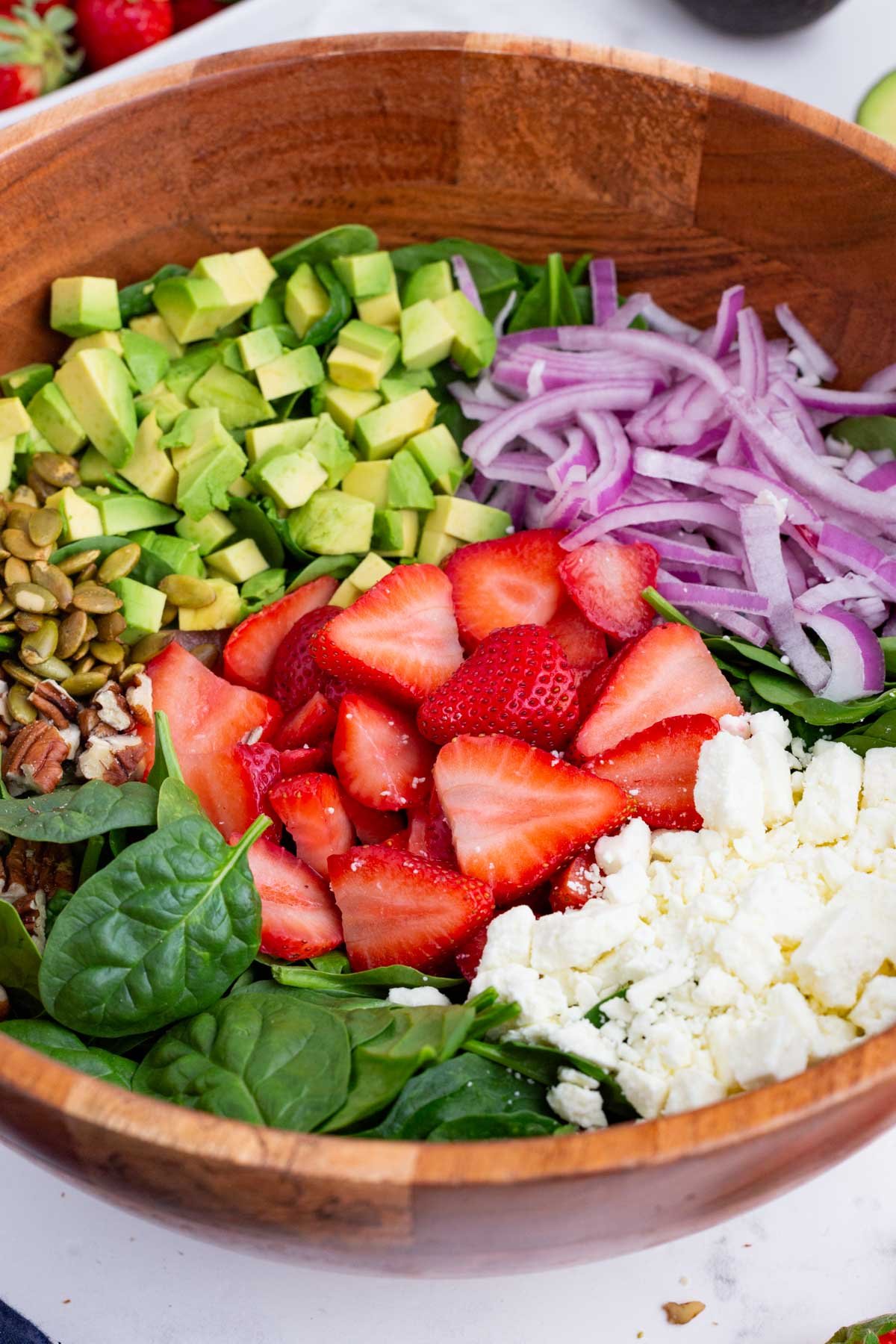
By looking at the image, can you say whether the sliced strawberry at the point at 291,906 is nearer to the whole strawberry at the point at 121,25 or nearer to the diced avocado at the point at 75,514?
the diced avocado at the point at 75,514

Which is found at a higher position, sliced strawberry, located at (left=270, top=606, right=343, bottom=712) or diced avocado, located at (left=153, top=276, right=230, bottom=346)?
diced avocado, located at (left=153, top=276, right=230, bottom=346)

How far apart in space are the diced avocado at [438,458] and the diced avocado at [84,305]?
52 centimetres

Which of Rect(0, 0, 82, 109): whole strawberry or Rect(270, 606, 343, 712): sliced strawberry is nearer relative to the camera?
Rect(270, 606, 343, 712): sliced strawberry

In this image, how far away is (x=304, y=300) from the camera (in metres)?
2.11

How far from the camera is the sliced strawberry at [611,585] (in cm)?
192

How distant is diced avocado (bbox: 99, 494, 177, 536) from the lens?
199 centimetres

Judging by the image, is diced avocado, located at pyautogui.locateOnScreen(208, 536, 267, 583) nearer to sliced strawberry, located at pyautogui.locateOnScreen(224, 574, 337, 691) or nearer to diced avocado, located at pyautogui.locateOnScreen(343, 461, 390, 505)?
sliced strawberry, located at pyautogui.locateOnScreen(224, 574, 337, 691)

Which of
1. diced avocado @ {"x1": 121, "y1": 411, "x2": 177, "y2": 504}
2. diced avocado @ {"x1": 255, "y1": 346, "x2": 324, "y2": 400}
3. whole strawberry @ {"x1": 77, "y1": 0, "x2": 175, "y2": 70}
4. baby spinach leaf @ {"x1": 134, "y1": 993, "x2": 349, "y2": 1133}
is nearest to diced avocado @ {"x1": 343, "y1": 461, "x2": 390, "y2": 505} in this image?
diced avocado @ {"x1": 255, "y1": 346, "x2": 324, "y2": 400}

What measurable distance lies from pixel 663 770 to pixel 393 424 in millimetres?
745

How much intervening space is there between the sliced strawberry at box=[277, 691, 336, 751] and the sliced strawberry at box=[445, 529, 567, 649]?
24cm

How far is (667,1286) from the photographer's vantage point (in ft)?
5.11

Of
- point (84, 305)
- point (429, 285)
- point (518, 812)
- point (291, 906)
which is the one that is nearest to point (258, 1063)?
point (291, 906)

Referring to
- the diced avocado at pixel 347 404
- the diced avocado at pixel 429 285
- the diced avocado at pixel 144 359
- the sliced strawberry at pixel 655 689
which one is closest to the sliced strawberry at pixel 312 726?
the sliced strawberry at pixel 655 689

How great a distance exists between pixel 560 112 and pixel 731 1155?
63.6 inches
